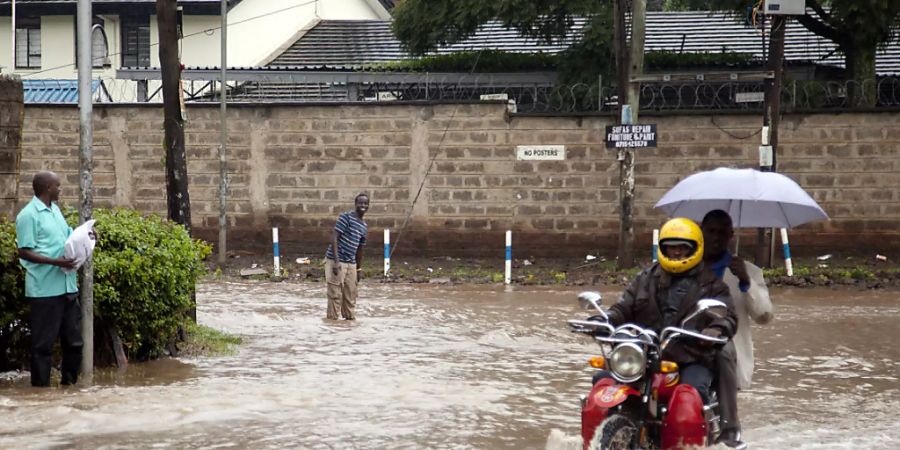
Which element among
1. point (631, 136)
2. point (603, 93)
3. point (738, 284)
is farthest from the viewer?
point (603, 93)

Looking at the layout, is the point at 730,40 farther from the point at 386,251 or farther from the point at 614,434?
the point at 614,434

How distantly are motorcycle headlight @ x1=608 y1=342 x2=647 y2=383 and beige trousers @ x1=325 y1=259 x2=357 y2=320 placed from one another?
961 cm

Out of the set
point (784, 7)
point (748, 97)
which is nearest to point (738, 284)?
point (784, 7)

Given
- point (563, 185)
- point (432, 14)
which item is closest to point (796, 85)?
point (563, 185)

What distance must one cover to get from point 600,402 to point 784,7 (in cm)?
1556

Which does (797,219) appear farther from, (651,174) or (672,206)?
(651,174)

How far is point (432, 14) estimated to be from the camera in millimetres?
27250

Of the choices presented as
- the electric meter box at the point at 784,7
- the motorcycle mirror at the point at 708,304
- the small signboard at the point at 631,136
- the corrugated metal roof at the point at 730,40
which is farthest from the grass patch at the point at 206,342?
the corrugated metal roof at the point at 730,40

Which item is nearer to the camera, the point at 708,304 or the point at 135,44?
the point at 708,304

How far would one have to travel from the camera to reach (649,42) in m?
31.0

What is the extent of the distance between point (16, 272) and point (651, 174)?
15311 mm

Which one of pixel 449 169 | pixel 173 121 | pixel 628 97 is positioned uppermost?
pixel 628 97

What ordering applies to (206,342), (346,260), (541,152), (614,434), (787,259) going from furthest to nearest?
(541,152), (787,259), (346,260), (206,342), (614,434)

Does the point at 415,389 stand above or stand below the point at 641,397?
below
